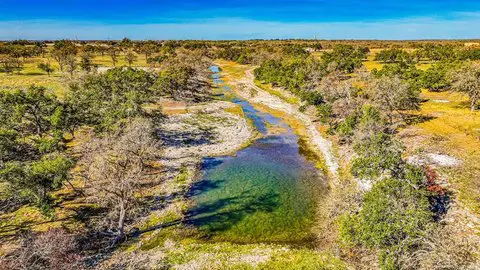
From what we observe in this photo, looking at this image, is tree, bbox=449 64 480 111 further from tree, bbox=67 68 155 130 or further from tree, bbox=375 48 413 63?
tree, bbox=375 48 413 63

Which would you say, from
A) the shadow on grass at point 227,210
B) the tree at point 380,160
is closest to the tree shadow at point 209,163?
the shadow on grass at point 227,210

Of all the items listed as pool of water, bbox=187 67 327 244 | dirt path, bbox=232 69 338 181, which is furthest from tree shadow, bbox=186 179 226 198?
dirt path, bbox=232 69 338 181

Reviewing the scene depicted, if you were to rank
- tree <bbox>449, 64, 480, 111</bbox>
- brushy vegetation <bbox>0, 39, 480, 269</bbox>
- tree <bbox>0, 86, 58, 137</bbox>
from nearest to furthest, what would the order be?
1. brushy vegetation <bbox>0, 39, 480, 269</bbox>
2. tree <bbox>0, 86, 58, 137</bbox>
3. tree <bbox>449, 64, 480, 111</bbox>

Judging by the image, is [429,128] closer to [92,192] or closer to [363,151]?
[363,151]

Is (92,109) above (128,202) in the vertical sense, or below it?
above

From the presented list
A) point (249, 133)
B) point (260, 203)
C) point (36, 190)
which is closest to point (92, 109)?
point (36, 190)

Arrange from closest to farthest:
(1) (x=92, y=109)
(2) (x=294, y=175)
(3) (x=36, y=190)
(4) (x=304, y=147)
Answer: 1. (3) (x=36, y=190)
2. (2) (x=294, y=175)
3. (1) (x=92, y=109)
4. (4) (x=304, y=147)
